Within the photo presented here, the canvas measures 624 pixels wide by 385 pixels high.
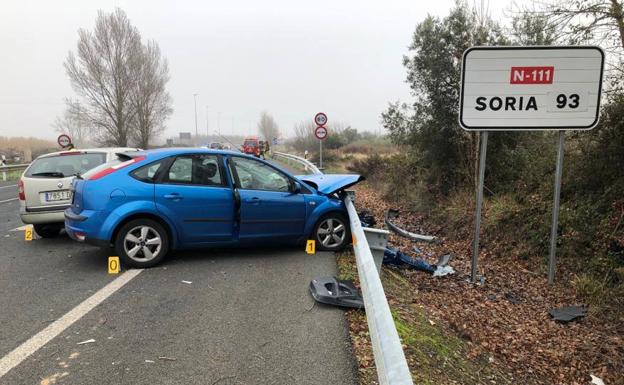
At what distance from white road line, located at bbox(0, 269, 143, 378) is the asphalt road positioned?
0.05 metres

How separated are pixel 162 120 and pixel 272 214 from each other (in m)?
46.4

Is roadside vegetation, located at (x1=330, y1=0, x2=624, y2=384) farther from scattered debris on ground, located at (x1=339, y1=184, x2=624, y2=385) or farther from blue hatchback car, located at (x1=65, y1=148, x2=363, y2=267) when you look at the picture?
blue hatchback car, located at (x1=65, y1=148, x2=363, y2=267)

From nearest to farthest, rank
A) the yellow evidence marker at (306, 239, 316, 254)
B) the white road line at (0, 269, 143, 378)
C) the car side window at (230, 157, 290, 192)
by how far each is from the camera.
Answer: the white road line at (0, 269, 143, 378), the car side window at (230, 157, 290, 192), the yellow evidence marker at (306, 239, 316, 254)

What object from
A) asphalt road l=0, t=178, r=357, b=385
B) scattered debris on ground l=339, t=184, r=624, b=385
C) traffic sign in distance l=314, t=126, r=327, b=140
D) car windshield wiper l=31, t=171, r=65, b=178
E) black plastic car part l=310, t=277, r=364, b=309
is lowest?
scattered debris on ground l=339, t=184, r=624, b=385

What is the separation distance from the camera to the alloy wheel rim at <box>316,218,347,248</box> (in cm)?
715

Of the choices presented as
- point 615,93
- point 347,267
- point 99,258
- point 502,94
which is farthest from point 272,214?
point 615,93

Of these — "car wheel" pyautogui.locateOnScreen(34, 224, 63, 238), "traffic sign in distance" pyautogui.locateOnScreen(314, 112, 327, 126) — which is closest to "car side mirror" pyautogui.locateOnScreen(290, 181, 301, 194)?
"car wheel" pyautogui.locateOnScreen(34, 224, 63, 238)

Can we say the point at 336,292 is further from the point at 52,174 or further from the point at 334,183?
the point at 52,174

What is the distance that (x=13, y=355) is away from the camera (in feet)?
12.0

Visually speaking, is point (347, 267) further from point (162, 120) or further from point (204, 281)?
point (162, 120)

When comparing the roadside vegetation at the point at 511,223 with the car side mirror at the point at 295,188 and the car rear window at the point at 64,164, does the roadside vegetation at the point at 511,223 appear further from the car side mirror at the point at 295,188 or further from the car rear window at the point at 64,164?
the car rear window at the point at 64,164

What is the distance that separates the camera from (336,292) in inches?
194

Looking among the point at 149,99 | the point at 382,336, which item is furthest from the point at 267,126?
the point at 382,336

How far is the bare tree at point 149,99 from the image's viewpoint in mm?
44812
